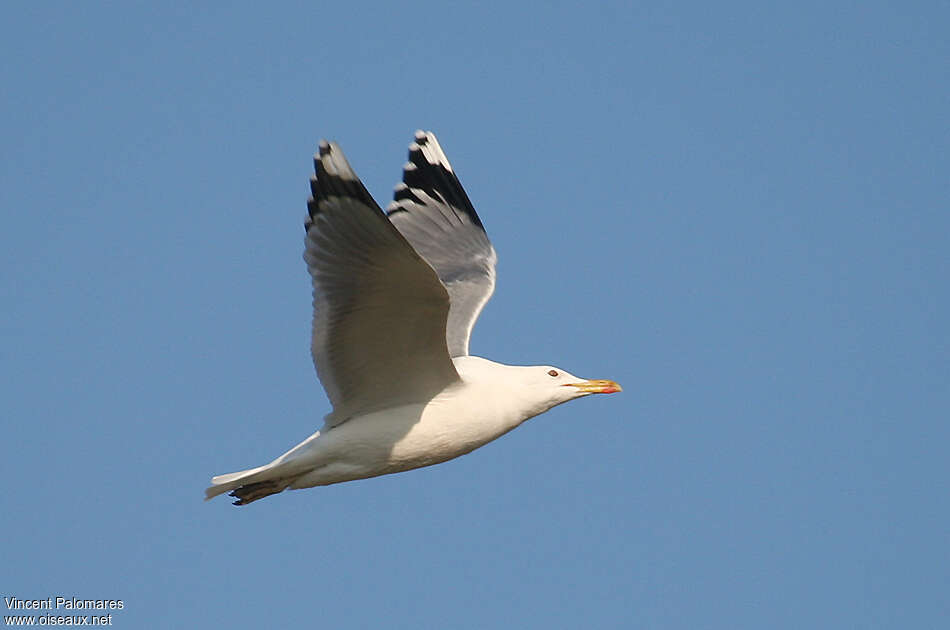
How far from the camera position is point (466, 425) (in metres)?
9.21

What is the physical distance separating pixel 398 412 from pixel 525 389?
99 cm

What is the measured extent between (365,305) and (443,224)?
11.4 feet

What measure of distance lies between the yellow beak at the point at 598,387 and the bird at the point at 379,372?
11 mm

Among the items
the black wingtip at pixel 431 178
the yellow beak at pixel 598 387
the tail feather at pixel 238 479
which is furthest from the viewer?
the black wingtip at pixel 431 178

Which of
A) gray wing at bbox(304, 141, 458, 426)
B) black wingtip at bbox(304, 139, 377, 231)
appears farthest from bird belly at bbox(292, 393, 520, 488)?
black wingtip at bbox(304, 139, 377, 231)

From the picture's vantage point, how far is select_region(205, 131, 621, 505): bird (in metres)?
8.22

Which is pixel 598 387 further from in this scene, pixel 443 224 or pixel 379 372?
pixel 443 224

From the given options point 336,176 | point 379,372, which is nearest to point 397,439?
point 379,372

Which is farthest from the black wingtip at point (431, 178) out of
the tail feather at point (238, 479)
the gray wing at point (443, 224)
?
the tail feather at point (238, 479)

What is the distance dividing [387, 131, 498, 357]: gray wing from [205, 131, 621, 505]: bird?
1051 mm

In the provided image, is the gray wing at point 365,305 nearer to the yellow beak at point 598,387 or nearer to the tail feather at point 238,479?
the tail feather at point 238,479

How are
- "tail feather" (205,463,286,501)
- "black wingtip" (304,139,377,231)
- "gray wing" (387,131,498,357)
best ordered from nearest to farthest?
"black wingtip" (304,139,377,231)
"tail feather" (205,463,286,501)
"gray wing" (387,131,498,357)

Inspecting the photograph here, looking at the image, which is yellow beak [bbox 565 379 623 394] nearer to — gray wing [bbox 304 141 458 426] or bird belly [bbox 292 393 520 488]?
bird belly [bbox 292 393 520 488]

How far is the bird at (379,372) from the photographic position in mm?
8219
